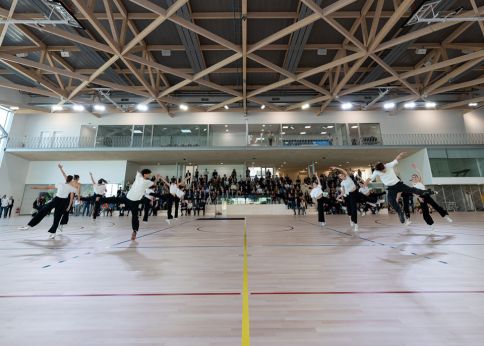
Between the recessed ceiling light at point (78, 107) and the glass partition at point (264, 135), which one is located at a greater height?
the recessed ceiling light at point (78, 107)

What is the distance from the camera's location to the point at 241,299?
1.93 m

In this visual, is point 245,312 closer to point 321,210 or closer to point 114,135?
point 321,210

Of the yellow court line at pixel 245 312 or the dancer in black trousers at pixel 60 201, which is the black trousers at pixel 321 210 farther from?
the dancer in black trousers at pixel 60 201

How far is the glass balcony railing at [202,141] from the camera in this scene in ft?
64.5

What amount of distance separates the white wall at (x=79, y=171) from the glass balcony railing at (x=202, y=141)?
1877 mm

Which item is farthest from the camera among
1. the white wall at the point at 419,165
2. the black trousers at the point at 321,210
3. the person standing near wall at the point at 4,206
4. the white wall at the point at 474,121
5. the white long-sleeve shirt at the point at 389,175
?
the white wall at the point at 474,121

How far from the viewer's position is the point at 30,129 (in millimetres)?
21141

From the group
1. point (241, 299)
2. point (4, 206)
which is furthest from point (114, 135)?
point (241, 299)

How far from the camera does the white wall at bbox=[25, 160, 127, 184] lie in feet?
68.5

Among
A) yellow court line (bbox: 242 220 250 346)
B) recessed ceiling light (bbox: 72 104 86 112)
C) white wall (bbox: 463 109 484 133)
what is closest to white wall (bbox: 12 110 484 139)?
white wall (bbox: 463 109 484 133)

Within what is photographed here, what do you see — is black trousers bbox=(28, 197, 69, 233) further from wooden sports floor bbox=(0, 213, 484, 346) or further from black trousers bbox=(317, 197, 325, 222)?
black trousers bbox=(317, 197, 325, 222)

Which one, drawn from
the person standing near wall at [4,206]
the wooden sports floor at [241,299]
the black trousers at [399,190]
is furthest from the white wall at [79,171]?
the black trousers at [399,190]

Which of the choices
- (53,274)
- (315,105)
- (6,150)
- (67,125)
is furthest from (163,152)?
(53,274)

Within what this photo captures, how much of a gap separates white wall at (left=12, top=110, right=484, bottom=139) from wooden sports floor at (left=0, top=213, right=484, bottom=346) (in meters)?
19.4
